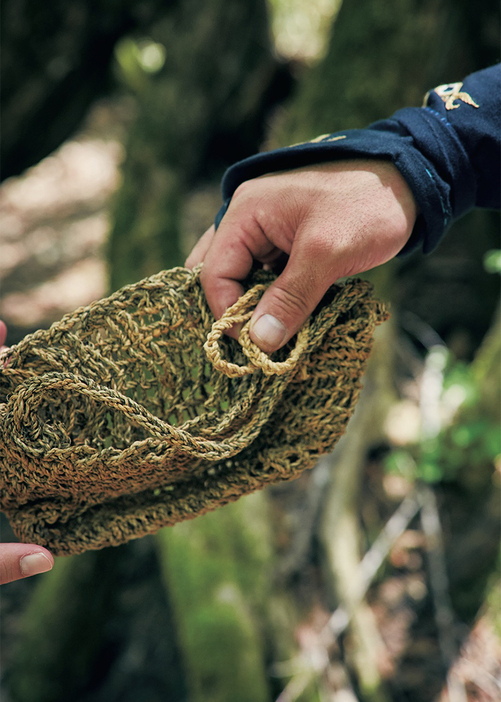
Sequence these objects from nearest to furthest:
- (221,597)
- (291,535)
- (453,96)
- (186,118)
→ (453,96) → (221,597) → (291,535) → (186,118)

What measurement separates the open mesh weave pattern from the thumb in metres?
0.02

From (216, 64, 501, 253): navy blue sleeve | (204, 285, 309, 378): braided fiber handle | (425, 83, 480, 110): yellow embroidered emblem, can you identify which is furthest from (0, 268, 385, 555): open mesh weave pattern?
(425, 83, 480, 110): yellow embroidered emblem

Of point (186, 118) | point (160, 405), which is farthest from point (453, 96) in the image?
point (186, 118)

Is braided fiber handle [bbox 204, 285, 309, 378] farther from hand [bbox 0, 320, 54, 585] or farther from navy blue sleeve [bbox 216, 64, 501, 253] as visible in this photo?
hand [bbox 0, 320, 54, 585]

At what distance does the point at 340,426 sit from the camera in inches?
37.7

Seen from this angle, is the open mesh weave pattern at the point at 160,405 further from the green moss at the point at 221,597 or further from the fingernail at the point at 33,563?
the green moss at the point at 221,597

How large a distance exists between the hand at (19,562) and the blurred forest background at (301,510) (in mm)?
1066

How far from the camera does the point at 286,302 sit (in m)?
0.85

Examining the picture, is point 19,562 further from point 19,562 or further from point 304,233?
point 304,233

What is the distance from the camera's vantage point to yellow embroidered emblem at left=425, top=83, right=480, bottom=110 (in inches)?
37.2

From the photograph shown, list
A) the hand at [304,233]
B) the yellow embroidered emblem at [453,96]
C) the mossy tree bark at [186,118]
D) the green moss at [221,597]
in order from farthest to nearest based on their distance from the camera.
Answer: the mossy tree bark at [186,118] < the green moss at [221,597] < the yellow embroidered emblem at [453,96] < the hand at [304,233]

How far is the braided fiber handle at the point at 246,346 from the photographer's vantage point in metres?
0.84

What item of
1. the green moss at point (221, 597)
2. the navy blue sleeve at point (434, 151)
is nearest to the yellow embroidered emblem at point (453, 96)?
the navy blue sleeve at point (434, 151)

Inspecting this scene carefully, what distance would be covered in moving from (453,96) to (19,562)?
3.50 ft
